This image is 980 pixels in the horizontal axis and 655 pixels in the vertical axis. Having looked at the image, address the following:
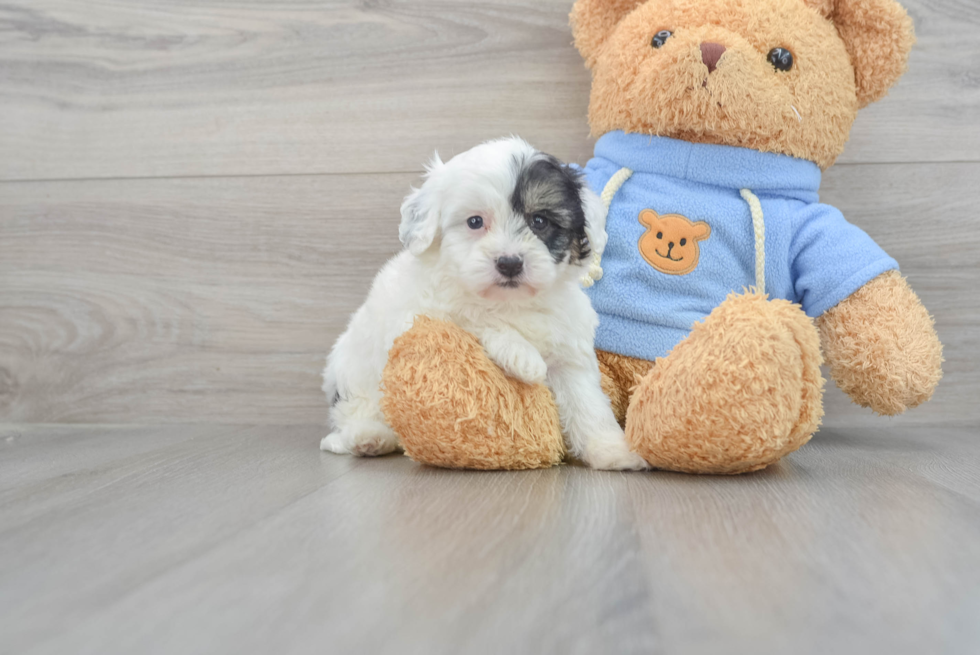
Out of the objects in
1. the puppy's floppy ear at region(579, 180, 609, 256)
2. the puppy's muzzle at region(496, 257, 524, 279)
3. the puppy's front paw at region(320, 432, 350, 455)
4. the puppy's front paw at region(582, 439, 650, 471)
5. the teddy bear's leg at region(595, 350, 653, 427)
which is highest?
the puppy's floppy ear at region(579, 180, 609, 256)

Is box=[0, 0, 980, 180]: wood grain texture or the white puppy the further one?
box=[0, 0, 980, 180]: wood grain texture

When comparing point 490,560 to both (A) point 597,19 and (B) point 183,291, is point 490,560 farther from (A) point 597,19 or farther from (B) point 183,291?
(B) point 183,291

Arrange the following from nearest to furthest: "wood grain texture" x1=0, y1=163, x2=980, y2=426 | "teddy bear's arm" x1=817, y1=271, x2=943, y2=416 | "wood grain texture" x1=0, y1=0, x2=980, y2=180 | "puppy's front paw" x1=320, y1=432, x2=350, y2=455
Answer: "teddy bear's arm" x1=817, y1=271, x2=943, y2=416, "puppy's front paw" x1=320, y1=432, x2=350, y2=455, "wood grain texture" x1=0, y1=0, x2=980, y2=180, "wood grain texture" x1=0, y1=163, x2=980, y2=426

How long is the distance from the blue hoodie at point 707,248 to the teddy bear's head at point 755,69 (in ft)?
0.16

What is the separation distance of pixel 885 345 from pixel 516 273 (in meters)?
0.67

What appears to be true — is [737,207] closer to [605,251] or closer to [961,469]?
[605,251]

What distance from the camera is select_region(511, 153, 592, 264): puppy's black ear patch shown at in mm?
1155

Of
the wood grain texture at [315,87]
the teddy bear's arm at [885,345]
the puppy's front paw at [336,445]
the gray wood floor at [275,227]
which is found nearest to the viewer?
the gray wood floor at [275,227]

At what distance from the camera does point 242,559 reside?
790 mm

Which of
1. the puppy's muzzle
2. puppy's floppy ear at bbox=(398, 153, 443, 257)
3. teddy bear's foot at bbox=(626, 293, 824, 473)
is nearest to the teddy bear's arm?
teddy bear's foot at bbox=(626, 293, 824, 473)

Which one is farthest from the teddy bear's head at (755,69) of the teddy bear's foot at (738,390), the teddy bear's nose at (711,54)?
the teddy bear's foot at (738,390)

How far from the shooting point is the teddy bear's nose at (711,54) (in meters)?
1.31

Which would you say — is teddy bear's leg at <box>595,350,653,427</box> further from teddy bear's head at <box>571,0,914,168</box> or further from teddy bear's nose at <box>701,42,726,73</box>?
teddy bear's nose at <box>701,42,726,73</box>

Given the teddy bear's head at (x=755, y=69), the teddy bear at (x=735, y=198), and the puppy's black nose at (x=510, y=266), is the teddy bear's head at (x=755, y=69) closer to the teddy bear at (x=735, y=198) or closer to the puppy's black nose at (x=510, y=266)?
the teddy bear at (x=735, y=198)
